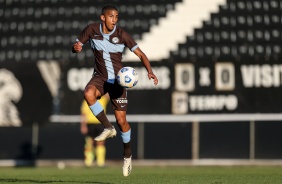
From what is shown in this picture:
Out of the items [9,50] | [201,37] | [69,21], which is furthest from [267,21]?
[9,50]

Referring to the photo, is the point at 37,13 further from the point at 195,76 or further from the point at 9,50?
the point at 195,76

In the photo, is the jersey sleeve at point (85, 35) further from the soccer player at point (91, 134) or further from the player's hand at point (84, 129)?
the player's hand at point (84, 129)

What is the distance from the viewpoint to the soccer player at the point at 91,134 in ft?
58.8

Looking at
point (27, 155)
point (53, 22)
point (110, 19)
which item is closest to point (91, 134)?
point (27, 155)

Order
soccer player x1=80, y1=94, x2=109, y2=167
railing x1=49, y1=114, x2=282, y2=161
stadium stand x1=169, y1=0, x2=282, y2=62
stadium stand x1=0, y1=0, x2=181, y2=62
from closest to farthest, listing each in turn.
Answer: soccer player x1=80, y1=94, x2=109, y2=167
railing x1=49, y1=114, x2=282, y2=161
stadium stand x1=169, y1=0, x2=282, y2=62
stadium stand x1=0, y1=0, x2=181, y2=62

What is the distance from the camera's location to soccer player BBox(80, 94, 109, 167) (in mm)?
17922

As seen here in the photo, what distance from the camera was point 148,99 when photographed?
18.7 metres

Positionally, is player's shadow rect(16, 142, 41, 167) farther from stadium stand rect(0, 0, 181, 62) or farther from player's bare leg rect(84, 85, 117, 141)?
player's bare leg rect(84, 85, 117, 141)

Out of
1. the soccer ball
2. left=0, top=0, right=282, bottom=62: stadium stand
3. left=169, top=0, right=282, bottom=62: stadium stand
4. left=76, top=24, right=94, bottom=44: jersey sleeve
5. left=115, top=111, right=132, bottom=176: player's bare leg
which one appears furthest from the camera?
left=0, top=0, right=282, bottom=62: stadium stand

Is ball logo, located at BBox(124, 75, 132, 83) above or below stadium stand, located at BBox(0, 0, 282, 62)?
below

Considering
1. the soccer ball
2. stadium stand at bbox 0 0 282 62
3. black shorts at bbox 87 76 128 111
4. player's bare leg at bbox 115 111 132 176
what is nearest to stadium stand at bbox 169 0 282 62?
stadium stand at bbox 0 0 282 62

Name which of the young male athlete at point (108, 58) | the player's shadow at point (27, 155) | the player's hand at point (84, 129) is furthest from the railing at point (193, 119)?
the young male athlete at point (108, 58)

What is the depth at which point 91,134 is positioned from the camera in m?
18.4

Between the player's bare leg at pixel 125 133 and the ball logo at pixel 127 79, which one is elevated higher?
the ball logo at pixel 127 79
